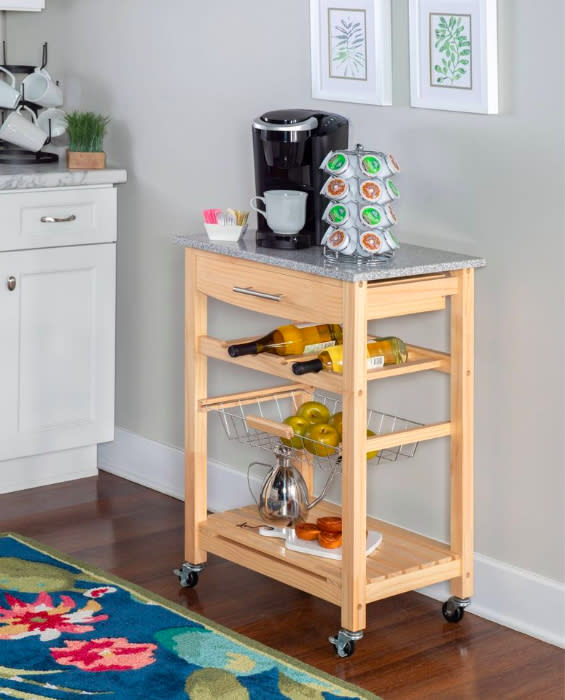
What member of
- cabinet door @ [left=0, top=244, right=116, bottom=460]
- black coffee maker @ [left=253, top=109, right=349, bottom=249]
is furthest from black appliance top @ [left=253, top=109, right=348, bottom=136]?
cabinet door @ [left=0, top=244, right=116, bottom=460]

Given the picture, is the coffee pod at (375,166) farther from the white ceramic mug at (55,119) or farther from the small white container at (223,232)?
the white ceramic mug at (55,119)

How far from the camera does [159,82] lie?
3.53 m

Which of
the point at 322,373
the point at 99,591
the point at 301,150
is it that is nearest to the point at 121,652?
the point at 99,591

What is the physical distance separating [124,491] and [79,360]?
16.8 inches

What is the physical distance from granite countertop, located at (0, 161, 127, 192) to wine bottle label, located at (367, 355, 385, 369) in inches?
52.4

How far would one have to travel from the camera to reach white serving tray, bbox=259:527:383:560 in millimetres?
2676

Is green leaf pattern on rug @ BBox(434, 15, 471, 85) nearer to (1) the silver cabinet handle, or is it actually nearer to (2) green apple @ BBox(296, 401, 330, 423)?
(2) green apple @ BBox(296, 401, 330, 423)

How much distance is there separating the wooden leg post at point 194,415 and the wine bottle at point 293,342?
21cm

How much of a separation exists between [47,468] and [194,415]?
3.21 ft

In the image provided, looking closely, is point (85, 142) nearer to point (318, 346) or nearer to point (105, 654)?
point (318, 346)

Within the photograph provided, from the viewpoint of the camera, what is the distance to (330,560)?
2660 mm

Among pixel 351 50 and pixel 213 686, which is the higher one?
pixel 351 50

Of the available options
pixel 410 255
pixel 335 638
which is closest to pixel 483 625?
pixel 335 638

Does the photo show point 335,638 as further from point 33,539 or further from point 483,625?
point 33,539
